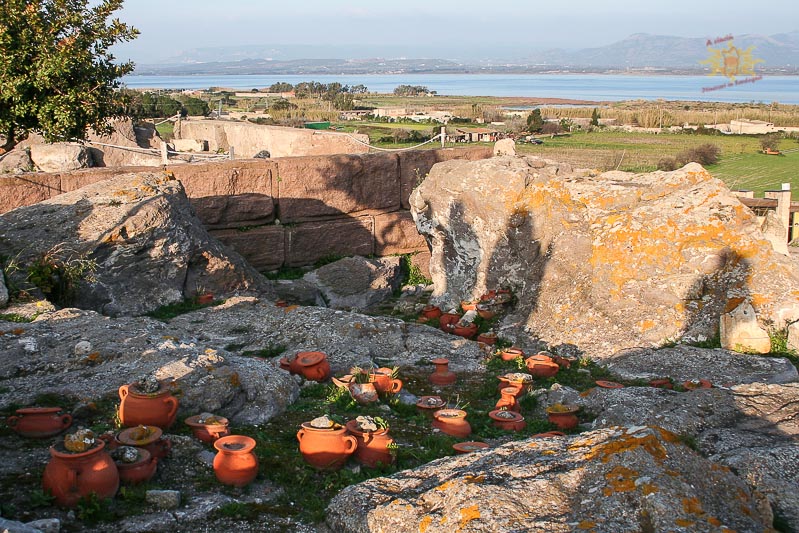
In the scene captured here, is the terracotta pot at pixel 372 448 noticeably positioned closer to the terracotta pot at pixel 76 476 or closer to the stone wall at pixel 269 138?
the terracotta pot at pixel 76 476

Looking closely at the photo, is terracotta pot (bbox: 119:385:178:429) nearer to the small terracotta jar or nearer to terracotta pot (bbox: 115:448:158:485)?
terracotta pot (bbox: 115:448:158:485)

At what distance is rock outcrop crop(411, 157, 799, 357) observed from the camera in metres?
9.45

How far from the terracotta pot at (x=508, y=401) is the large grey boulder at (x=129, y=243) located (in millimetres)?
5520

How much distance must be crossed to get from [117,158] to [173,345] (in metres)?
11.7

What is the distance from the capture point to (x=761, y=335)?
8930mm

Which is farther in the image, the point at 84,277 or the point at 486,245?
the point at 486,245

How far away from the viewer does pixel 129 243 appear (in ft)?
35.9

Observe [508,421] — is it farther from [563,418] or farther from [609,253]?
[609,253]

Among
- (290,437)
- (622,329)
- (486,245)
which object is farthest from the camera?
(486,245)

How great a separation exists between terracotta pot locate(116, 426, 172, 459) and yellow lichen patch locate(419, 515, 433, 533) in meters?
2.12

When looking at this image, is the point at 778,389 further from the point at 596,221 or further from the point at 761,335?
the point at 596,221

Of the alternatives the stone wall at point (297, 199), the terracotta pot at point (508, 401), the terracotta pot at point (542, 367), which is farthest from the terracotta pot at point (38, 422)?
the stone wall at point (297, 199)

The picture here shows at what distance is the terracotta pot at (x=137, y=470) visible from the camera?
5055 mm

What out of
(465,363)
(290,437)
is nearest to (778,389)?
(465,363)
